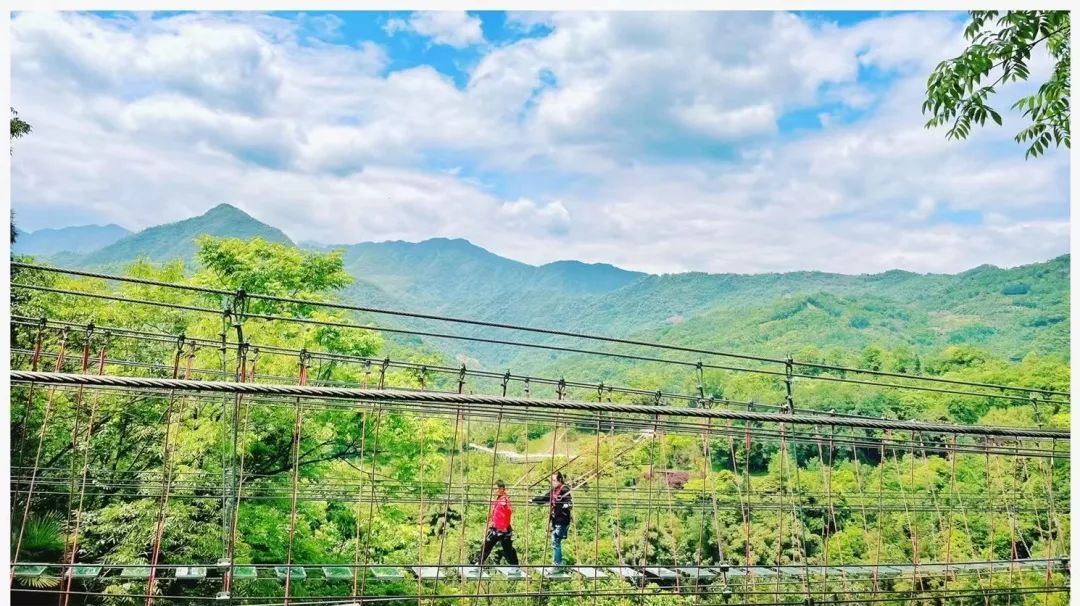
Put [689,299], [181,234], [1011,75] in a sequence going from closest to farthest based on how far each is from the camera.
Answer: [1011,75]
[689,299]
[181,234]

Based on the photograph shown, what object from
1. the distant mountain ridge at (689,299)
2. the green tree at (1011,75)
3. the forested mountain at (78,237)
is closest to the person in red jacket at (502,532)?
the green tree at (1011,75)

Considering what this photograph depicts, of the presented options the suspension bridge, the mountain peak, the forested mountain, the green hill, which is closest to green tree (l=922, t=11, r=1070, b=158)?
the suspension bridge

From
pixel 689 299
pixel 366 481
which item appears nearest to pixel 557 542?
pixel 366 481

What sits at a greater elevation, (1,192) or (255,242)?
(255,242)

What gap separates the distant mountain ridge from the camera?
98.3 ft

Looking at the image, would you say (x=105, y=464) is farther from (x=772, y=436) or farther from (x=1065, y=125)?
(x=1065, y=125)

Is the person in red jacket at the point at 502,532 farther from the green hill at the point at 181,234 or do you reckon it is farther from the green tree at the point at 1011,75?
the green hill at the point at 181,234

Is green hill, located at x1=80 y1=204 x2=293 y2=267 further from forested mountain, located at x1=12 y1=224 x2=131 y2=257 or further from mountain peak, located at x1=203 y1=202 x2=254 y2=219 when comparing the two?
forested mountain, located at x1=12 y1=224 x2=131 y2=257

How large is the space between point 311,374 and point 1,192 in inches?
345

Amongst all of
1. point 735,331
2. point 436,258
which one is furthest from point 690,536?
point 436,258

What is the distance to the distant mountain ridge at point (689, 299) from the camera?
98.3ft

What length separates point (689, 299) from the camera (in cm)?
6147

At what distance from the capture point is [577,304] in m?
78.8

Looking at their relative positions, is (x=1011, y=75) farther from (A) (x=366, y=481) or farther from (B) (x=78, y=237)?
(B) (x=78, y=237)
